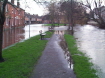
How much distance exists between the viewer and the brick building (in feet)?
27.7

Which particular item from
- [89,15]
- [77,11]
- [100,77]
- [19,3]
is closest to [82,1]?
[77,11]

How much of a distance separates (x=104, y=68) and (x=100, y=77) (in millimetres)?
1352

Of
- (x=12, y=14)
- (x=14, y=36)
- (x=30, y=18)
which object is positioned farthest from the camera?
(x=12, y=14)

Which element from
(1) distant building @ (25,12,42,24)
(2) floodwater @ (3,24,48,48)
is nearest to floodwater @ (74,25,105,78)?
(1) distant building @ (25,12,42,24)

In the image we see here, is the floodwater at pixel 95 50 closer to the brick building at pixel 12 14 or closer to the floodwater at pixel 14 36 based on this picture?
the brick building at pixel 12 14

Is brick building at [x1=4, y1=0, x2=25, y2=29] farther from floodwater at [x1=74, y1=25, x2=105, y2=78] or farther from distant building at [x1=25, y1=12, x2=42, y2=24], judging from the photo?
floodwater at [x1=74, y1=25, x2=105, y2=78]

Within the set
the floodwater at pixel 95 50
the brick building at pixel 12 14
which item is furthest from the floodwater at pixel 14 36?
the floodwater at pixel 95 50

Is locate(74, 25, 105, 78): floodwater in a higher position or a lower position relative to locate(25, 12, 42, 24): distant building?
lower

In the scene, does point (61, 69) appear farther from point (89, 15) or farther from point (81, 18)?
point (89, 15)

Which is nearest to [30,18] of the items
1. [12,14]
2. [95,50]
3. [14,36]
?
[14,36]

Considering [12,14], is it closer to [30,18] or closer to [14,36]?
[30,18]

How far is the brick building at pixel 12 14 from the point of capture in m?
8.45

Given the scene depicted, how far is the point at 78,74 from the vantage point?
5.73 meters

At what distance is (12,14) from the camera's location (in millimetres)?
39312
